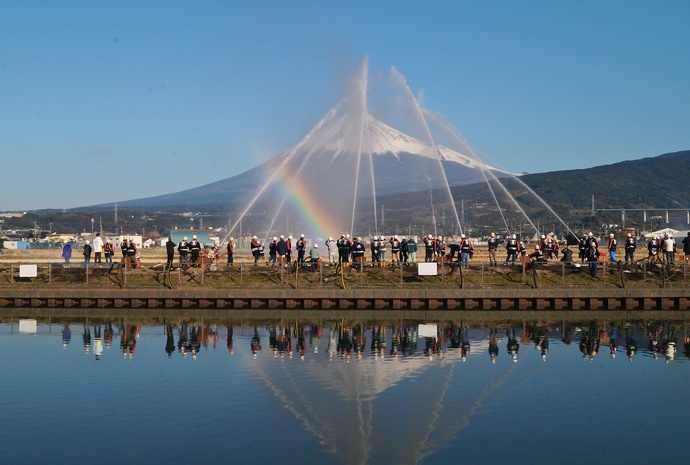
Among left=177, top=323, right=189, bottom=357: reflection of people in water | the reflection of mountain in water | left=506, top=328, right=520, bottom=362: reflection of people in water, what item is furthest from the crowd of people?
the reflection of mountain in water

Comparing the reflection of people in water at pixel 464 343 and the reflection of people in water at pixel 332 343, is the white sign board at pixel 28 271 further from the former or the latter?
the reflection of people in water at pixel 464 343

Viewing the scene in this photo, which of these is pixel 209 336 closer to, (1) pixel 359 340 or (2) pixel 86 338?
(2) pixel 86 338

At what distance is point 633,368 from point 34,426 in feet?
70.6

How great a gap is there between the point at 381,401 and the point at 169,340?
50.8 ft

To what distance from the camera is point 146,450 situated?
2262 cm

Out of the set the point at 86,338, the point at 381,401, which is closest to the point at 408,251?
the point at 86,338

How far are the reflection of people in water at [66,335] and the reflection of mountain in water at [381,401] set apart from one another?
36.3 feet

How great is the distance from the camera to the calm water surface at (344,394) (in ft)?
75.5

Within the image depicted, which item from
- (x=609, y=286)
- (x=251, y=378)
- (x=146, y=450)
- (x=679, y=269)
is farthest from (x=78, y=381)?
(x=679, y=269)

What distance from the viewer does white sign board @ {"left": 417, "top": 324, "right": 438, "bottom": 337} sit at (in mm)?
42075

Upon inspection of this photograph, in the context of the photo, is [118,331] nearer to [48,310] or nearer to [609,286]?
[48,310]

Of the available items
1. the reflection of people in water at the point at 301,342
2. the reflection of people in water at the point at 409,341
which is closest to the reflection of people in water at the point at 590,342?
the reflection of people in water at the point at 409,341

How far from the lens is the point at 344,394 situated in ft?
95.5

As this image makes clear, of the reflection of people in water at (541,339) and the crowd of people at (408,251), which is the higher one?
the crowd of people at (408,251)
